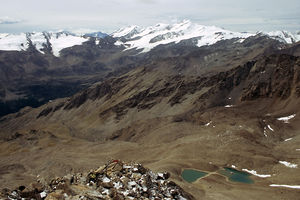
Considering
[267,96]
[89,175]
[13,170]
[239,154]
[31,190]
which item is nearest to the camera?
[31,190]

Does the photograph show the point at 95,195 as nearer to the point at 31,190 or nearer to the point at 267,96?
the point at 31,190

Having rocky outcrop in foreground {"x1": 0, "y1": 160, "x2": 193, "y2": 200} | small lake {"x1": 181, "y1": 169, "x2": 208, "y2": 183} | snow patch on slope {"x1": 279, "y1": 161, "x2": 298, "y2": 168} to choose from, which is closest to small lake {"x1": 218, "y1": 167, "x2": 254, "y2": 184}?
small lake {"x1": 181, "y1": 169, "x2": 208, "y2": 183}

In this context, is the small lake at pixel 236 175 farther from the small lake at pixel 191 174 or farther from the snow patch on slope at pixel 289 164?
the snow patch on slope at pixel 289 164

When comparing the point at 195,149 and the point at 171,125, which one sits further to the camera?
the point at 171,125

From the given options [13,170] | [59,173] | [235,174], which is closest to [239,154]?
[235,174]

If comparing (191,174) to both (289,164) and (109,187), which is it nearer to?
(289,164)

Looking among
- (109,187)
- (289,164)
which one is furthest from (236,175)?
(109,187)

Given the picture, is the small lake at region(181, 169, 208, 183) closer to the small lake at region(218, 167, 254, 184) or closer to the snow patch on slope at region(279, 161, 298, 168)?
the small lake at region(218, 167, 254, 184)
